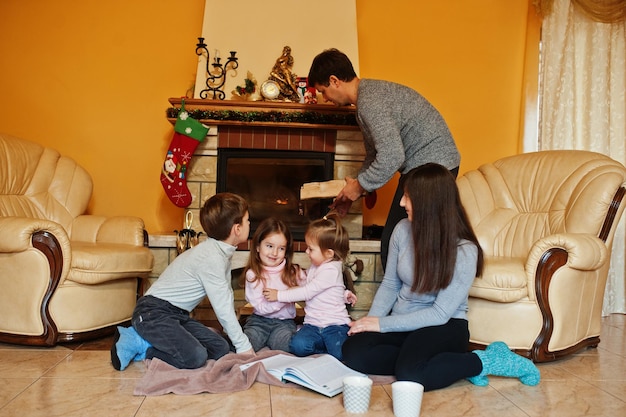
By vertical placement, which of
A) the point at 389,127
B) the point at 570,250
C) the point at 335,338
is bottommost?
the point at 335,338

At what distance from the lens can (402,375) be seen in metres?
2.54

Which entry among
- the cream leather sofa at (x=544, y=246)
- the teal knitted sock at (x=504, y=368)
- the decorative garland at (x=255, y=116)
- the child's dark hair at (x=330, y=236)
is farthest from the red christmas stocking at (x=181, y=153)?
the teal knitted sock at (x=504, y=368)

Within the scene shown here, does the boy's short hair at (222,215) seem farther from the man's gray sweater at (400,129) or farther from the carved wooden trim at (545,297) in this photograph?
the carved wooden trim at (545,297)

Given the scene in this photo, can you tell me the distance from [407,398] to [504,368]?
2.40ft

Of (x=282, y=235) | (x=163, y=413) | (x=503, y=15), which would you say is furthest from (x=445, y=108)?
(x=163, y=413)

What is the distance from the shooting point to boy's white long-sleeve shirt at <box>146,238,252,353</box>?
2.83 metres

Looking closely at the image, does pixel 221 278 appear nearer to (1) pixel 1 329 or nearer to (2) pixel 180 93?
(1) pixel 1 329

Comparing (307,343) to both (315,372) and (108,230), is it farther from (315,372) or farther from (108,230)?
(108,230)

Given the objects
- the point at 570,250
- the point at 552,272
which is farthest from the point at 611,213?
the point at 552,272

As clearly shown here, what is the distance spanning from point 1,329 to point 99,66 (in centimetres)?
240

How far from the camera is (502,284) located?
312cm

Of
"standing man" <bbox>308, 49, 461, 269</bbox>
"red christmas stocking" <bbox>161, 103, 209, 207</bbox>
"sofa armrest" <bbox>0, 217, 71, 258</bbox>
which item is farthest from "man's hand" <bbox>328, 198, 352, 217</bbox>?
"sofa armrest" <bbox>0, 217, 71, 258</bbox>

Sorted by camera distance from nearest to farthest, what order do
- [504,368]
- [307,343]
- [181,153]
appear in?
1. [504,368]
2. [307,343]
3. [181,153]

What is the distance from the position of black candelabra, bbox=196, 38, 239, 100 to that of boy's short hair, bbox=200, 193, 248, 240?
1797mm
